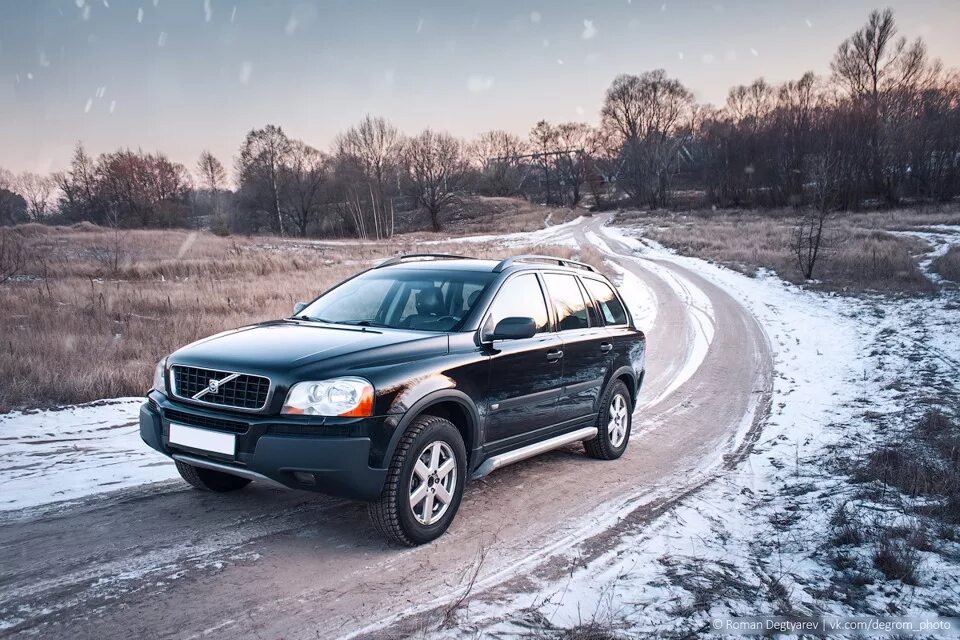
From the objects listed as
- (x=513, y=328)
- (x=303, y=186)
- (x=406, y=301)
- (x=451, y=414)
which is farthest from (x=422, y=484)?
(x=303, y=186)

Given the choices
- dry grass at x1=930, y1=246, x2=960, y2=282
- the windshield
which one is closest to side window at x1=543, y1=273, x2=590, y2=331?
the windshield

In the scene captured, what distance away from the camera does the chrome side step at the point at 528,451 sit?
175 inches

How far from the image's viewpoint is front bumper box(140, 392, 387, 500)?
350 cm

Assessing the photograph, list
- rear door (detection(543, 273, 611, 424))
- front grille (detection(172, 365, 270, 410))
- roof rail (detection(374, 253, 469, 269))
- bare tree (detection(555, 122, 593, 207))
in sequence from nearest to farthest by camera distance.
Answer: front grille (detection(172, 365, 270, 410)) → rear door (detection(543, 273, 611, 424)) → roof rail (detection(374, 253, 469, 269)) → bare tree (detection(555, 122, 593, 207))

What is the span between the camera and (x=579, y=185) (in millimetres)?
98938

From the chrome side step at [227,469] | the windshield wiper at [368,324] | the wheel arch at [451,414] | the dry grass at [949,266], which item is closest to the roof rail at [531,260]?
the windshield wiper at [368,324]

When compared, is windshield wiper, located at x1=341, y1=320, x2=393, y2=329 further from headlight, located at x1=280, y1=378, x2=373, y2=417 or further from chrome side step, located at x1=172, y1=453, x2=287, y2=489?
chrome side step, located at x1=172, y1=453, x2=287, y2=489

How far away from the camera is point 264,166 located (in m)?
75.2

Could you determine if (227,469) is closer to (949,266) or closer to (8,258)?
(8,258)

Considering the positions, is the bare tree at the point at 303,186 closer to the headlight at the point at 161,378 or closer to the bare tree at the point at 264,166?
the bare tree at the point at 264,166

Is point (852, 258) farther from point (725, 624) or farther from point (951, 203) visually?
point (951, 203)

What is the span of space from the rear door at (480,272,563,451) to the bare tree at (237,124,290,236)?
2921 inches

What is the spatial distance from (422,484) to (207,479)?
188 cm

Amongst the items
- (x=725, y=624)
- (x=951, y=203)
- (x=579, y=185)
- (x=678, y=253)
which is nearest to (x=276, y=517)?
(x=725, y=624)
